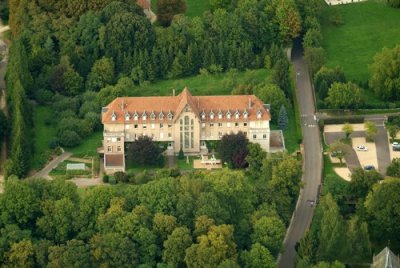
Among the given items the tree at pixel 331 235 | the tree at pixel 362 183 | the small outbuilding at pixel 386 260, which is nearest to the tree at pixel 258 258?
the tree at pixel 331 235

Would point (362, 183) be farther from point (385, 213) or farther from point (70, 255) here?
point (70, 255)

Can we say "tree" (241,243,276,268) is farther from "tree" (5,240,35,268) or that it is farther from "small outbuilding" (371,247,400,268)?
"tree" (5,240,35,268)

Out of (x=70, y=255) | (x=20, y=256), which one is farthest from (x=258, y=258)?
(x=20, y=256)

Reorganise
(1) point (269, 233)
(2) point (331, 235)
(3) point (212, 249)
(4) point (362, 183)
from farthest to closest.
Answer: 1. (4) point (362, 183)
2. (1) point (269, 233)
3. (2) point (331, 235)
4. (3) point (212, 249)

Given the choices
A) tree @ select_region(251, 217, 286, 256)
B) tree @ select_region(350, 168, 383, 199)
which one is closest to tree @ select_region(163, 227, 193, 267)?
tree @ select_region(251, 217, 286, 256)

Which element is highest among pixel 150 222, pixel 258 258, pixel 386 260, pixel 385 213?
pixel 385 213

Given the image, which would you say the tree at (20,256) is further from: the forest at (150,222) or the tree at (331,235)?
the tree at (331,235)

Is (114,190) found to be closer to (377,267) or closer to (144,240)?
(144,240)
